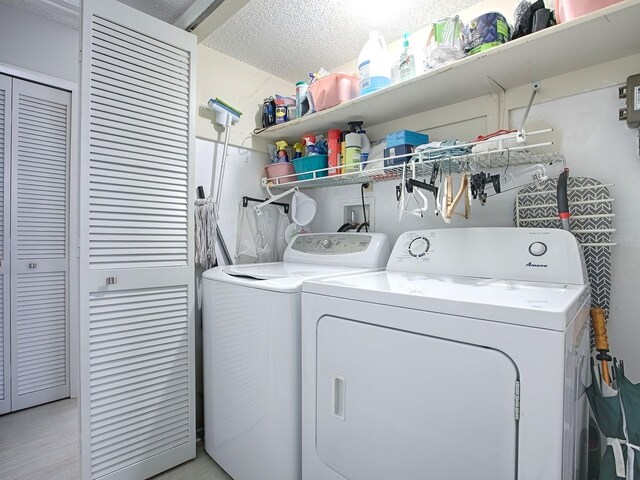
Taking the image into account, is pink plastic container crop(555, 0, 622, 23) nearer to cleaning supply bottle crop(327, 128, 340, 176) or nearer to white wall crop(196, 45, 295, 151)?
cleaning supply bottle crop(327, 128, 340, 176)

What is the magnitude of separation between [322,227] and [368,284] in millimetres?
1313

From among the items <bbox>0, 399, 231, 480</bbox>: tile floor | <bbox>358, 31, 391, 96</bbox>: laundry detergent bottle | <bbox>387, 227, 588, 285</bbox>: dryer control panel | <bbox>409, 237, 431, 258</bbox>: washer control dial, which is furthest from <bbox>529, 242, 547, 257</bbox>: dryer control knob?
<bbox>0, 399, 231, 480</bbox>: tile floor

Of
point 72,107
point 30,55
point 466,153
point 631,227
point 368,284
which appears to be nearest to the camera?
point 368,284

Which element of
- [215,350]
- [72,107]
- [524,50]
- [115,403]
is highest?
[72,107]

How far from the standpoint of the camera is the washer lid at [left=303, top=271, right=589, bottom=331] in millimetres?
779

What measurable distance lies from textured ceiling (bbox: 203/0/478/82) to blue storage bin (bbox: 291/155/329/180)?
732 millimetres

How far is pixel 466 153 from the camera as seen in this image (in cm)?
148

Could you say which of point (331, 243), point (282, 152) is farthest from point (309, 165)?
point (331, 243)

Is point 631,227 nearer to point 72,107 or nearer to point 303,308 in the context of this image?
point 303,308

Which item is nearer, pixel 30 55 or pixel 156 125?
pixel 156 125

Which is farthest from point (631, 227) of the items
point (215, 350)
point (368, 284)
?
point (215, 350)

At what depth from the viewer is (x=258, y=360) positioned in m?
1.41

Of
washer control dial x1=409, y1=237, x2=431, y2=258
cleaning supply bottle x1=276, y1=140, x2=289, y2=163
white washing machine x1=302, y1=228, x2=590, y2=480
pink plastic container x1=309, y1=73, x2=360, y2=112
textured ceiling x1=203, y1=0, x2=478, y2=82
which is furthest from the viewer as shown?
cleaning supply bottle x1=276, y1=140, x2=289, y2=163

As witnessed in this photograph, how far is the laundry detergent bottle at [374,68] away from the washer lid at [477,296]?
1.05 m
